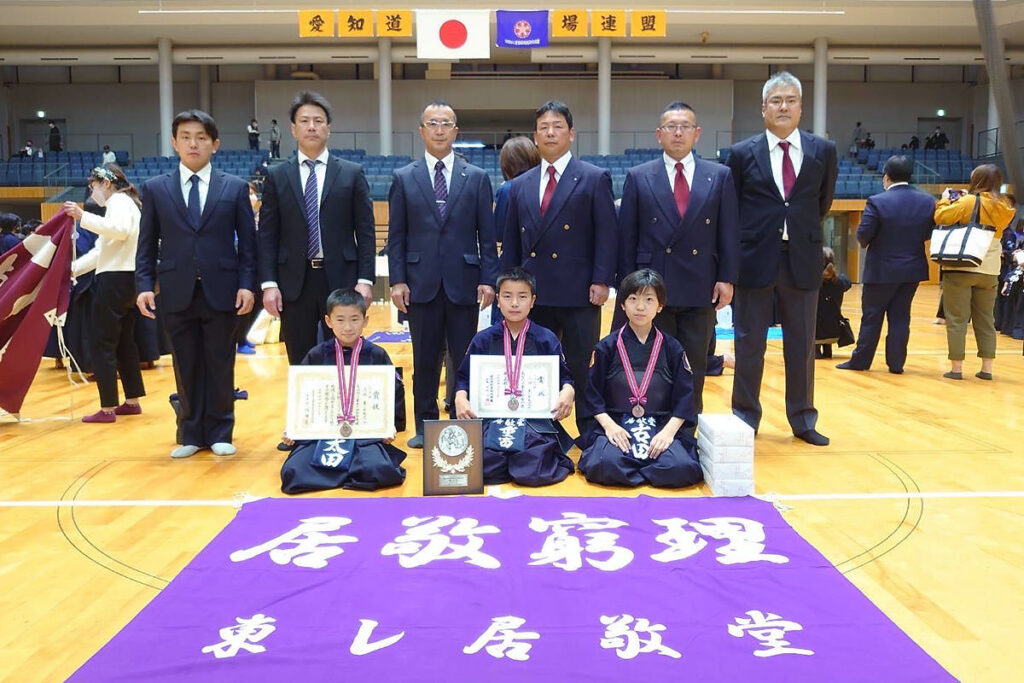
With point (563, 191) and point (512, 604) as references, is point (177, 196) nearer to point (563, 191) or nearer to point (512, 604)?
point (563, 191)

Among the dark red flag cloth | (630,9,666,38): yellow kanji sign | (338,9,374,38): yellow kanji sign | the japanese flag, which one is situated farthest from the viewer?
(630,9,666,38): yellow kanji sign

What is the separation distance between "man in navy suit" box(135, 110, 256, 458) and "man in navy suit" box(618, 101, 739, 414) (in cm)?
173

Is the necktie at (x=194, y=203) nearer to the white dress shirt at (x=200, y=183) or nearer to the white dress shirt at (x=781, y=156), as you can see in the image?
the white dress shirt at (x=200, y=183)

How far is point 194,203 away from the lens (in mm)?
3662

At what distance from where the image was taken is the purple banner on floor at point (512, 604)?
1.80m

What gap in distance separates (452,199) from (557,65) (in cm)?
1800

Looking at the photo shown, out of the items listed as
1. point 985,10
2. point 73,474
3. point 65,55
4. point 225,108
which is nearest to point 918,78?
point 985,10

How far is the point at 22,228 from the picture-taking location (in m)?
7.96

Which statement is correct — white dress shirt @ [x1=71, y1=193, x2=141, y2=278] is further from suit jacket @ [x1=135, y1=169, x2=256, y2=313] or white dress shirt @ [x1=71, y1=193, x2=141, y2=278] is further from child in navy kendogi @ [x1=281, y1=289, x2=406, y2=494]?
child in navy kendogi @ [x1=281, y1=289, x2=406, y2=494]

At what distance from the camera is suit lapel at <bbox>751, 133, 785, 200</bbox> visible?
376 cm

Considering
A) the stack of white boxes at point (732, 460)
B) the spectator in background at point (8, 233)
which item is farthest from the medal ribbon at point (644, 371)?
the spectator in background at point (8, 233)

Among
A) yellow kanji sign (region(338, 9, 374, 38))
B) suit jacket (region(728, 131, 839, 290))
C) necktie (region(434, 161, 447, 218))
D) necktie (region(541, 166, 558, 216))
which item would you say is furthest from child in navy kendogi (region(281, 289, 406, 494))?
yellow kanji sign (region(338, 9, 374, 38))

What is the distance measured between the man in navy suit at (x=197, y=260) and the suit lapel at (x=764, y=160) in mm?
2266

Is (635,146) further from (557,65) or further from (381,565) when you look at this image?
(381,565)
